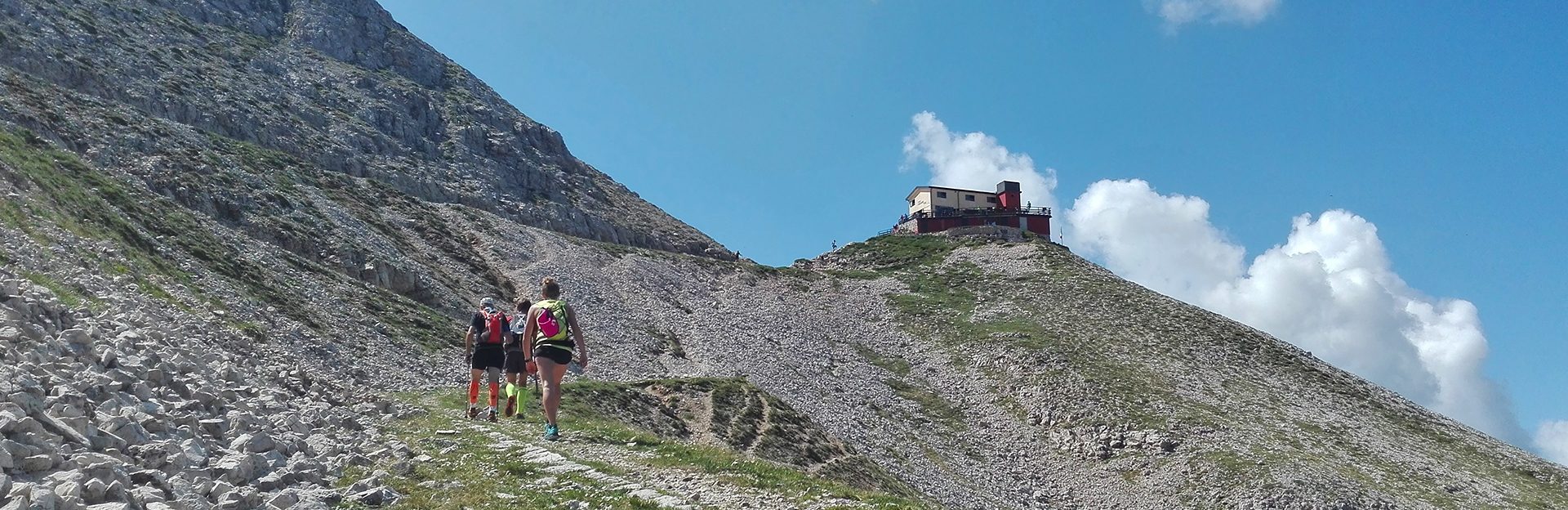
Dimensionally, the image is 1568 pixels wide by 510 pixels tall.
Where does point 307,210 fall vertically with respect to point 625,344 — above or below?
above

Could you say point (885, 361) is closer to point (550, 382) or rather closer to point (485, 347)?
point (485, 347)

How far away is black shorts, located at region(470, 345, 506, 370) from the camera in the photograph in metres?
18.9

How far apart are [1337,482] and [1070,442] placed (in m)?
12.4

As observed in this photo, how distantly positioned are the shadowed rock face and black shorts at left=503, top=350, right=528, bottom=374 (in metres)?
35.2

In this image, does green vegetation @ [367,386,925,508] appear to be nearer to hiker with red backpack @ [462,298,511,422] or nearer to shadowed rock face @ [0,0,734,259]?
hiker with red backpack @ [462,298,511,422]

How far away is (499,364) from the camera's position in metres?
19.2

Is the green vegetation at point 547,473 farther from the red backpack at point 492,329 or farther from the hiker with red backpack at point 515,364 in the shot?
the red backpack at point 492,329

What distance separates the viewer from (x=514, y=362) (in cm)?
1831

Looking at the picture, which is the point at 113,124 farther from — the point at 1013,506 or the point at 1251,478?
the point at 1251,478

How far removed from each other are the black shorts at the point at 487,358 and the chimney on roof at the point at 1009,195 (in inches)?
4141

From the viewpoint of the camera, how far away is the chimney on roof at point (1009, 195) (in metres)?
120

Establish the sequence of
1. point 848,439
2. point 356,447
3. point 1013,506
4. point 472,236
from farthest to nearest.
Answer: point 472,236 < point 848,439 < point 1013,506 < point 356,447

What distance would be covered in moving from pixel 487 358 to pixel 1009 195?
106998mm

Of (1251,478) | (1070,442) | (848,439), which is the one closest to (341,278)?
(848,439)
